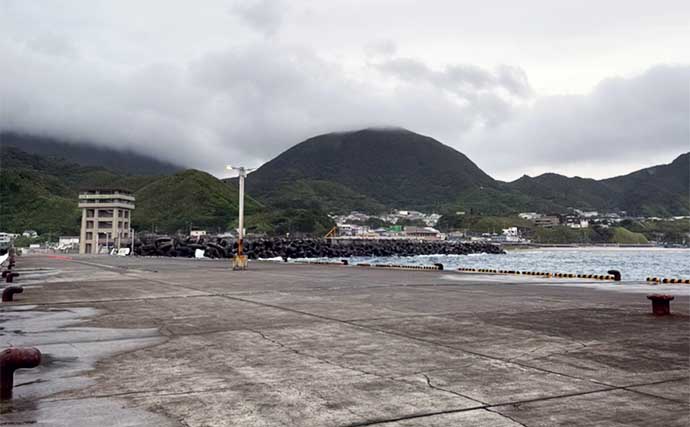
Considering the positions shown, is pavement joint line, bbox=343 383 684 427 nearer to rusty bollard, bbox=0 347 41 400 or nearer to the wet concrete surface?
the wet concrete surface

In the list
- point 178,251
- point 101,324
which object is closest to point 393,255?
point 178,251

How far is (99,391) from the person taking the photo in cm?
662

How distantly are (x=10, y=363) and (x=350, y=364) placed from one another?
4.18 metres

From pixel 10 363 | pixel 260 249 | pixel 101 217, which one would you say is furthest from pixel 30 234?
pixel 10 363

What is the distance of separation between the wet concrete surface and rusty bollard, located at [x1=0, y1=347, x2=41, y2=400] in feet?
0.47

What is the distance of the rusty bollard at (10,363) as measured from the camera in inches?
251

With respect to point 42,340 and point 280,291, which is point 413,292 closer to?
point 280,291

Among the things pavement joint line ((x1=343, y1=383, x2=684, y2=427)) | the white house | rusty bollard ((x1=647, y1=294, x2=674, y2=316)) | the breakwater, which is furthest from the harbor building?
pavement joint line ((x1=343, y1=383, x2=684, y2=427))

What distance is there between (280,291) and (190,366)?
12759 mm

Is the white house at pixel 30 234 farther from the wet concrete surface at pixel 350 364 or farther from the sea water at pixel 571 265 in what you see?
the wet concrete surface at pixel 350 364

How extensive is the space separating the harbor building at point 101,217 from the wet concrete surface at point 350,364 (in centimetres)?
13370

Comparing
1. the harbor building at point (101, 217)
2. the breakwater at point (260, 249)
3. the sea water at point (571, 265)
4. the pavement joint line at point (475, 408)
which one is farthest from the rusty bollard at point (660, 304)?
the harbor building at point (101, 217)

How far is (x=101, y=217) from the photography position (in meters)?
142

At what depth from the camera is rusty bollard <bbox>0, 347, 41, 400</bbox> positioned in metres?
6.38
